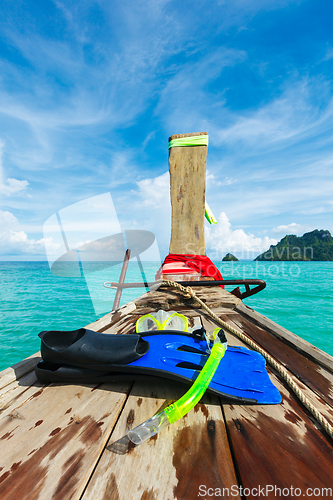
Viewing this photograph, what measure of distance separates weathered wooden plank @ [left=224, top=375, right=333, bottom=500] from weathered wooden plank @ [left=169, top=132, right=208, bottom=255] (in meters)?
2.78

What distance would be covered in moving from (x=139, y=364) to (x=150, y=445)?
0.35 m

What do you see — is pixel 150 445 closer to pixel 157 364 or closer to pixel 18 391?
pixel 157 364

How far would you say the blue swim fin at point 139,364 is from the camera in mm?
1049

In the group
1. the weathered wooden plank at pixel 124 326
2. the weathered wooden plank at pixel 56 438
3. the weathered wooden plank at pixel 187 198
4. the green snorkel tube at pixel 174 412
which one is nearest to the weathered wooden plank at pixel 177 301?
the weathered wooden plank at pixel 124 326

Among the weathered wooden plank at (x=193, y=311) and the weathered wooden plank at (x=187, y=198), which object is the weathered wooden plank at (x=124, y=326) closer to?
the weathered wooden plank at (x=193, y=311)

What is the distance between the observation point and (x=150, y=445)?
0.80 metres

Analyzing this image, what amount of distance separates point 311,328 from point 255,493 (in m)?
8.35

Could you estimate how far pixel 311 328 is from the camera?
290 inches

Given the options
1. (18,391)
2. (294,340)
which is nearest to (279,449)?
(294,340)

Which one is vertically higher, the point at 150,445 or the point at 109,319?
the point at 109,319

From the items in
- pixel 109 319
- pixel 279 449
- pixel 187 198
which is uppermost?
pixel 187 198

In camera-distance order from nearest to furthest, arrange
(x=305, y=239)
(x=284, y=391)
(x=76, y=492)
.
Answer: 1. (x=76, y=492)
2. (x=284, y=391)
3. (x=305, y=239)

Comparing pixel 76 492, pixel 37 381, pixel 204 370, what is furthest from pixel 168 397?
pixel 37 381

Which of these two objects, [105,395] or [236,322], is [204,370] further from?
[236,322]
